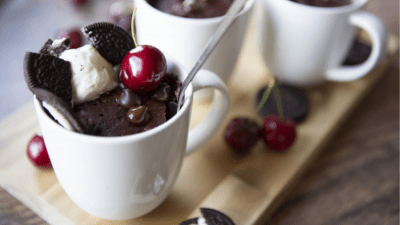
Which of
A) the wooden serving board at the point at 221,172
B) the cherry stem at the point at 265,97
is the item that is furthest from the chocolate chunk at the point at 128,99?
the cherry stem at the point at 265,97

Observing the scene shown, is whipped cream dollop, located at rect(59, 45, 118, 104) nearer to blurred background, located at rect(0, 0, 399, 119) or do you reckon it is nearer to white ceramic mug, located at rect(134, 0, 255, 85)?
white ceramic mug, located at rect(134, 0, 255, 85)

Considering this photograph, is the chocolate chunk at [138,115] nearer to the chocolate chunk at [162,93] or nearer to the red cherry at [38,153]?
the chocolate chunk at [162,93]

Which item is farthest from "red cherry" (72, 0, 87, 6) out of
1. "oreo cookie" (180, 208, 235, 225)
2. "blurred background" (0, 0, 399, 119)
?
"oreo cookie" (180, 208, 235, 225)

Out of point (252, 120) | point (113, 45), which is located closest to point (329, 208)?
point (252, 120)

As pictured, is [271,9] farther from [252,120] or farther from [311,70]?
[252,120]

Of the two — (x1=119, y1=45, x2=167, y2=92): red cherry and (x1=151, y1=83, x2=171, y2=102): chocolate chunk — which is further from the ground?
(x1=119, y1=45, x2=167, y2=92): red cherry
